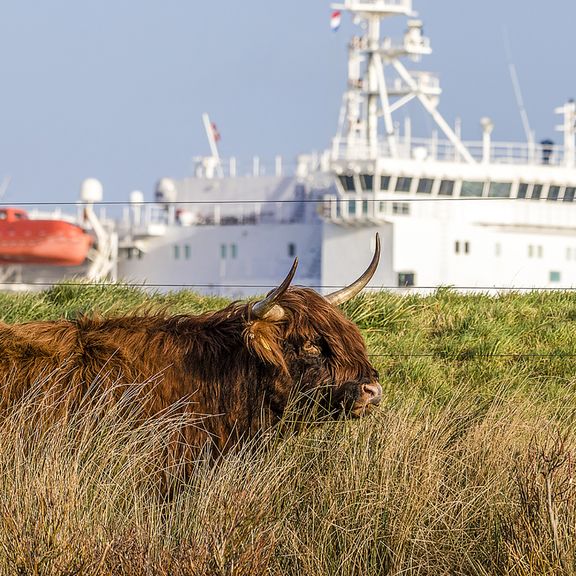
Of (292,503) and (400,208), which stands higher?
(292,503)

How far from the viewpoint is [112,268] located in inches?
3017

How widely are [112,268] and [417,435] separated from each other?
6973cm

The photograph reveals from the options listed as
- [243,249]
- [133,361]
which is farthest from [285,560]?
[243,249]

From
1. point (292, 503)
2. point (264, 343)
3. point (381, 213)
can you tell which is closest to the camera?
point (292, 503)

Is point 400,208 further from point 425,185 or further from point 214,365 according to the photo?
point 214,365

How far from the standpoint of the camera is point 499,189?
209 feet

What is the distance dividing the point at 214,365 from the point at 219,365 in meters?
0.03

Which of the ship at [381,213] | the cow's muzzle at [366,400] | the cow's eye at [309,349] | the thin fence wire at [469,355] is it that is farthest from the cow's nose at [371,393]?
the ship at [381,213]

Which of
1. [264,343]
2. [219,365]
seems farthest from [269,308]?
[219,365]

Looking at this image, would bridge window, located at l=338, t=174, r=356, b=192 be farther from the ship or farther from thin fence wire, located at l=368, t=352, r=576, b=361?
thin fence wire, located at l=368, t=352, r=576, b=361

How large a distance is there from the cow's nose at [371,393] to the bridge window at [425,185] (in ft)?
185

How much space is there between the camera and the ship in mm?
62625

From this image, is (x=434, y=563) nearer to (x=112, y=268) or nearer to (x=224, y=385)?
(x=224, y=385)

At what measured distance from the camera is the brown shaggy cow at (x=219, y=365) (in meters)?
7.62
